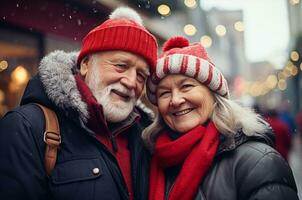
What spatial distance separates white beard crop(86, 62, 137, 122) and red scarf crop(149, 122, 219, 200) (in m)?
0.33

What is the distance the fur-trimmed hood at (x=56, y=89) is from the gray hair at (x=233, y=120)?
0.66 meters

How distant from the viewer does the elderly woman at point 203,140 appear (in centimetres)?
236

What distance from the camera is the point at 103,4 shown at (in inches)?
334

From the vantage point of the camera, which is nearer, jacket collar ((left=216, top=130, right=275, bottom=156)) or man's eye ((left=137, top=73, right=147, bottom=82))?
jacket collar ((left=216, top=130, right=275, bottom=156))

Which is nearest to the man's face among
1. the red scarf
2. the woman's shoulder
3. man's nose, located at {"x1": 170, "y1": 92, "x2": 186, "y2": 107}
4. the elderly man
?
the elderly man

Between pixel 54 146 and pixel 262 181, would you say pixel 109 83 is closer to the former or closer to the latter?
pixel 54 146

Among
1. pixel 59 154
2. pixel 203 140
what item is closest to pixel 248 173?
pixel 203 140

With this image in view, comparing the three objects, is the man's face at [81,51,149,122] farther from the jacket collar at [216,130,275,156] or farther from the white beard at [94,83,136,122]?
the jacket collar at [216,130,275,156]

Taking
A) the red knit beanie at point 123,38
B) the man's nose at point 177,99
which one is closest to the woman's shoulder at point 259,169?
the man's nose at point 177,99

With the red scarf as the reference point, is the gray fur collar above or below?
above

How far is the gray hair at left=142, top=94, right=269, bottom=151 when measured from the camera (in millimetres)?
2568

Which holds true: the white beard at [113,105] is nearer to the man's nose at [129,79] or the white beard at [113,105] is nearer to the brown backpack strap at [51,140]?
the man's nose at [129,79]

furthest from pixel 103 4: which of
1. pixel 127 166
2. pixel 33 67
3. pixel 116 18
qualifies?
pixel 127 166

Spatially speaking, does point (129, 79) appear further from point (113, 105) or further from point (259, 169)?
point (259, 169)
